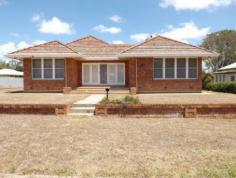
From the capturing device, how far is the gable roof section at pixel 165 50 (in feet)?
78.0

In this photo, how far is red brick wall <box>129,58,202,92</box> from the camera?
80.0ft

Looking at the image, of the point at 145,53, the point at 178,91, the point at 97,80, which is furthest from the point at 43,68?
the point at 178,91

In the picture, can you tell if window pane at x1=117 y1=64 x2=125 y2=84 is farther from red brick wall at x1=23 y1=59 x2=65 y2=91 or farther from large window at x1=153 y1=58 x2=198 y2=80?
red brick wall at x1=23 y1=59 x2=65 y2=91

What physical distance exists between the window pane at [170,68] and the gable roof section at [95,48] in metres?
4.99

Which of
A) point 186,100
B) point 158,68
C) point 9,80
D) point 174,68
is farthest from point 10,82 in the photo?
point 186,100

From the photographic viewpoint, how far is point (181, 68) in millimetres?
24547

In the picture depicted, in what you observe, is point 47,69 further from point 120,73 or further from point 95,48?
point 120,73

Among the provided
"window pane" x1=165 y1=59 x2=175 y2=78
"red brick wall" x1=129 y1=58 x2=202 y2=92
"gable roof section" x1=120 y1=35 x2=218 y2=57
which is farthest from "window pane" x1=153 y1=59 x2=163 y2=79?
"gable roof section" x1=120 y1=35 x2=218 y2=57

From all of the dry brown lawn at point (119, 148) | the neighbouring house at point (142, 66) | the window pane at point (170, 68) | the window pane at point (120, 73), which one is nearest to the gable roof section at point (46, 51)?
the neighbouring house at point (142, 66)

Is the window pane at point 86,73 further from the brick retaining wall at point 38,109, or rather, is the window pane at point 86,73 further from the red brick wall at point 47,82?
the brick retaining wall at point 38,109

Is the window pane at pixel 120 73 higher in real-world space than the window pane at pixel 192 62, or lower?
lower

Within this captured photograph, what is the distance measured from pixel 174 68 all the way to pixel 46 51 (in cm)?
1050

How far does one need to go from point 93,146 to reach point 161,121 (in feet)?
13.4

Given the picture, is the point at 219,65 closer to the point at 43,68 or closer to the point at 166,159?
the point at 43,68
